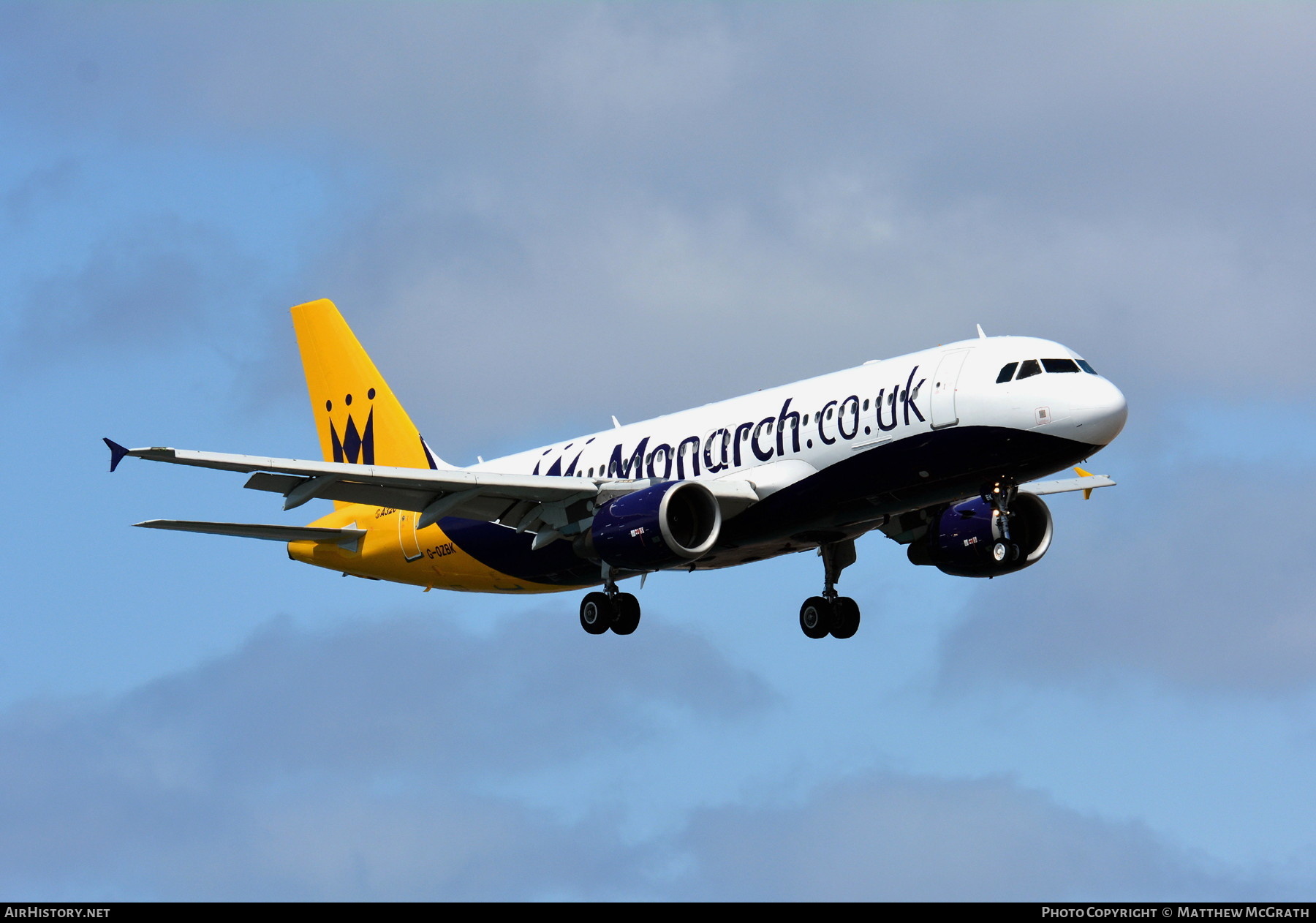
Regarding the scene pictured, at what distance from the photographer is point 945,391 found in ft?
124

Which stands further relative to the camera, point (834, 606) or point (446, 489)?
point (834, 606)

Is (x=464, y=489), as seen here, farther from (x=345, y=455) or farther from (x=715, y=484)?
(x=345, y=455)

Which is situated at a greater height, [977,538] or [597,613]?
[977,538]

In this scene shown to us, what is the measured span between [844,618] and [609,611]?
6.17 m

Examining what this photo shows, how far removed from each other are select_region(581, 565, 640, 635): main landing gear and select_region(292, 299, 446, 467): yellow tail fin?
8.15m

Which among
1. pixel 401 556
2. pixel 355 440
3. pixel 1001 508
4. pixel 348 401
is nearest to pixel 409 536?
pixel 401 556

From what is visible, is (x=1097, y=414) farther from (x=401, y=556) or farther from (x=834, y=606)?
(x=401, y=556)

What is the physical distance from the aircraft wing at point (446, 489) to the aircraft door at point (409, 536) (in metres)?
2.73

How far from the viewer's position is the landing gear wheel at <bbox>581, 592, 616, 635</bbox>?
43.0 meters

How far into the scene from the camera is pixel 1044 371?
3738 centimetres

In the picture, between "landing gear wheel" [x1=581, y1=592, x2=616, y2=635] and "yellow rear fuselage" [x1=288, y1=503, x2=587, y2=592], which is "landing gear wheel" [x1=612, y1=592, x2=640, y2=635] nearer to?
"landing gear wheel" [x1=581, y1=592, x2=616, y2=635]

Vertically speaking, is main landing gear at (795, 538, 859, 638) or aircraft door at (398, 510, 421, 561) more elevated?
aircraft door at (398, 510, 421, 561)

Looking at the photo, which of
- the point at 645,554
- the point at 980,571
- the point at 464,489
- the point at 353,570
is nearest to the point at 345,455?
the point at 353,570

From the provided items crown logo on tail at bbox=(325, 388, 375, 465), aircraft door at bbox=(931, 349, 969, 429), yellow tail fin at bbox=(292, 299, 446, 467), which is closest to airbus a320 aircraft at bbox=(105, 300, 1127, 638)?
aircraft door at bbox=(931, 349, 969, 429)
